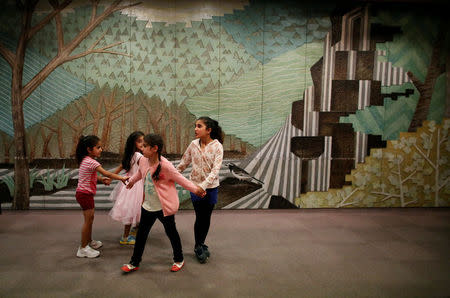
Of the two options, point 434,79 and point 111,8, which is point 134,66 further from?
point 434,79

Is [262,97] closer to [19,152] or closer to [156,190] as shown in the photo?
[156,190]

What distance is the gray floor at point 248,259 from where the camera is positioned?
2547 mm

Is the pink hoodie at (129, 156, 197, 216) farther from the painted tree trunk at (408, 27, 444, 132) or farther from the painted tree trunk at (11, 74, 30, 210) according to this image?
the painted tree trunk at (408, 27, 444, 132)

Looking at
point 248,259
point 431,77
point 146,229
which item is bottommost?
point 248,259

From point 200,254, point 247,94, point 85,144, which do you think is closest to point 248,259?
point 200,254

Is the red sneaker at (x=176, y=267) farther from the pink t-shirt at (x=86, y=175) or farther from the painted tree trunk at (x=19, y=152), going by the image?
the painted tree trunk at (x=19, y=152)

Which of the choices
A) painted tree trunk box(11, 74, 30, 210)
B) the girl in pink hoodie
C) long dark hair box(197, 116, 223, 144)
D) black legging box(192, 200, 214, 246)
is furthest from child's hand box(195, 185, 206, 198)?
painted tree trunk box(11, 74, 30, 210)

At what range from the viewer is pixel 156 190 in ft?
8.96

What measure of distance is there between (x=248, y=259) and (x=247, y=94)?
285cm

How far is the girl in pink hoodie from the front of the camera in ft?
8.87

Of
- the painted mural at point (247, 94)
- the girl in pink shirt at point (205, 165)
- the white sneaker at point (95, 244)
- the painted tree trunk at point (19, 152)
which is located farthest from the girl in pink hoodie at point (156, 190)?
the painted tree trunk at point (19, 152)

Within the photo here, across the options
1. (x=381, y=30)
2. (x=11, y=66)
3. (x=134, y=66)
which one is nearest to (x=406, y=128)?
(x=381, y=30)

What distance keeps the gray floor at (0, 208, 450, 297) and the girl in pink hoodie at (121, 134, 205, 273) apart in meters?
Answer: 0.32

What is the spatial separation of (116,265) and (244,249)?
1392mm
